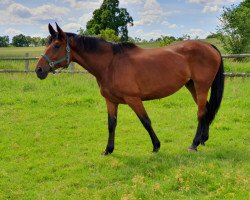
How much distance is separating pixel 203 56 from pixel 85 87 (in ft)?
20.9

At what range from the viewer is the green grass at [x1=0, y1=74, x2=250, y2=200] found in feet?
15.2

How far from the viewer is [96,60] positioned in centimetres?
595

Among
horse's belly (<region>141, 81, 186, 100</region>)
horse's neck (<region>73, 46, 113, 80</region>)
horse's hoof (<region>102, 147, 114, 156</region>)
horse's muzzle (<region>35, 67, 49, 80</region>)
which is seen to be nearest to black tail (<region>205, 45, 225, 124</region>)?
horse's belly (<region>141, 81, 186, 100</region>)

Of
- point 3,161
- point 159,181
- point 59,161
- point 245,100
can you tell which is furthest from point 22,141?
point 245,100

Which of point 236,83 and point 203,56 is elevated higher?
point 203,56

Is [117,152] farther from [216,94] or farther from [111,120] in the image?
[216,94]

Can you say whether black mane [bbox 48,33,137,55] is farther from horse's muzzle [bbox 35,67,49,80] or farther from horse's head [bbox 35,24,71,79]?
horse's muzzle [bbox 35,67,49,80]

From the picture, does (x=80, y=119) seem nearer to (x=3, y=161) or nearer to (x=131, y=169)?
(x=3, y=161)

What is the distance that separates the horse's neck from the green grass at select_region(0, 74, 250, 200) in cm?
144

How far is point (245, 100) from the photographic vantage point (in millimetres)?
9547

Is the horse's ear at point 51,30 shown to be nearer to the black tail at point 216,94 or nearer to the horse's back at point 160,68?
the horse's back at point 160,68

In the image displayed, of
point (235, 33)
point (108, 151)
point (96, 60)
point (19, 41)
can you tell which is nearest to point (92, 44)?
point (96, 60)

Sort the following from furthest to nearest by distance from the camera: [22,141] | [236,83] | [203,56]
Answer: [236,83] → [22,141] → [203,56]

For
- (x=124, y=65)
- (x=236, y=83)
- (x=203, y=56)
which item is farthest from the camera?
(x=236, y=83)
